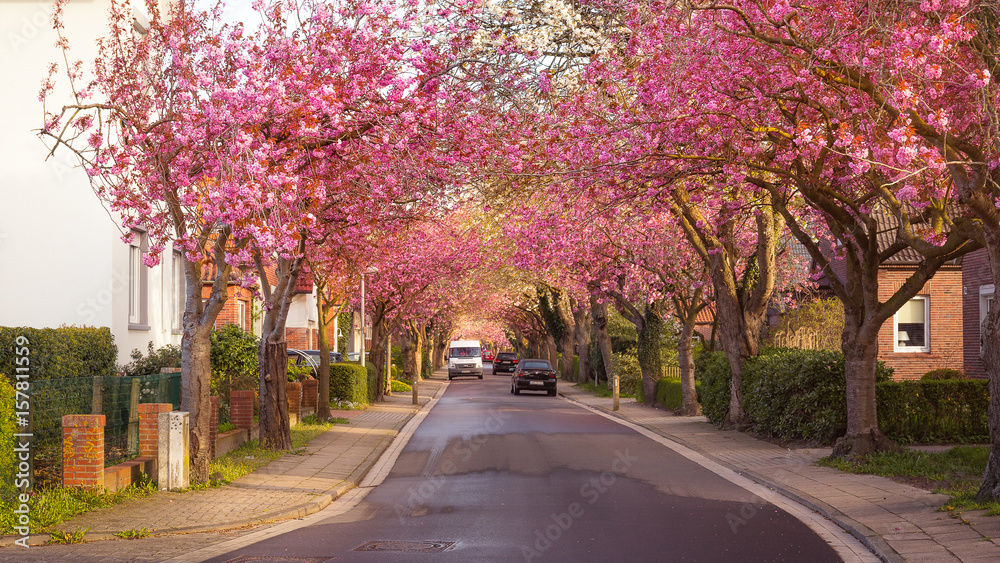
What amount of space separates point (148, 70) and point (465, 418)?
1566cm

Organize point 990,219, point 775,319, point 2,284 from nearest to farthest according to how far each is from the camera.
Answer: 1. point 990,219
2. point 2,284
3. point 775,319

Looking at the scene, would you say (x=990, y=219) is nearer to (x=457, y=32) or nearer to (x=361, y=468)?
(x=457, y=32)

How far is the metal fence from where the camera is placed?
34.3ft

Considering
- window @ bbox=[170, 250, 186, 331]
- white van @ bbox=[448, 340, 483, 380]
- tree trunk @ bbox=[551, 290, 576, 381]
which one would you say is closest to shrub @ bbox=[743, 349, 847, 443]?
window @ bbox=[170, 250, 186, 331]

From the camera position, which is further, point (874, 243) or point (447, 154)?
point (874, 243)

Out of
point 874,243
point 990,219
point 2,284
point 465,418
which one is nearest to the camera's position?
point 990,219

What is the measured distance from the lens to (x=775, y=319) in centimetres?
3712

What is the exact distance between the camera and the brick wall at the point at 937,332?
30703 mm

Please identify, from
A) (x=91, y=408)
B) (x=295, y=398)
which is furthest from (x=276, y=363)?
(x=91, y=408)

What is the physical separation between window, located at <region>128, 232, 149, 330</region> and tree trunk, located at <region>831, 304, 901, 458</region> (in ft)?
42.5

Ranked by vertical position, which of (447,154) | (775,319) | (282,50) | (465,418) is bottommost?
(465,418)

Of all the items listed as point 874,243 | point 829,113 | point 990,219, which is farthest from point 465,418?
point 990,219

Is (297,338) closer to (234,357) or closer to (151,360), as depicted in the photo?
(234,357)

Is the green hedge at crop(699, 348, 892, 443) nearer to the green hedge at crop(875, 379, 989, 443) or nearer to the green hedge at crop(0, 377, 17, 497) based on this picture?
the green hedge at crop(875, 379, 989, 443)
